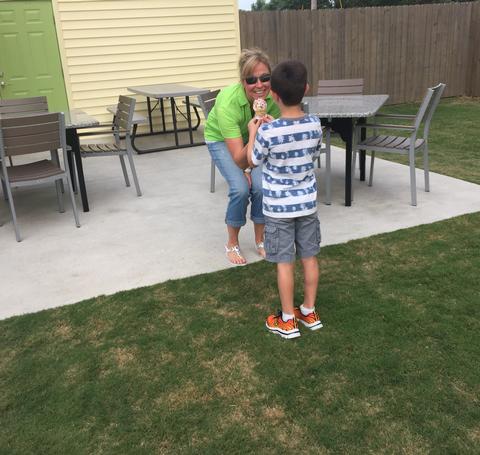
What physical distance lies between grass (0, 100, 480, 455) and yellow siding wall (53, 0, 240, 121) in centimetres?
586

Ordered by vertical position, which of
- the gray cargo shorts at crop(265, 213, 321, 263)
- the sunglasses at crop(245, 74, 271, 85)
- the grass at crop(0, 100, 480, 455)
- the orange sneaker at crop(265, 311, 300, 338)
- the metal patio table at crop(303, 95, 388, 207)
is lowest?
the grass at crop(0, 100, 480, 455)

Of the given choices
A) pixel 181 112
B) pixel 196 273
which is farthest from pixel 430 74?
pixel 196 273

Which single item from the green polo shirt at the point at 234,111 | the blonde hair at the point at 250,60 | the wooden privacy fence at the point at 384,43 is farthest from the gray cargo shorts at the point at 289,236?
the wooden privacy fence at the point at 384,43

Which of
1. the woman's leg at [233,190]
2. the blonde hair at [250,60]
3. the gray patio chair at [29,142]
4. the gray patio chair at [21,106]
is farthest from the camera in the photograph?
the gray patio chair at [21,106]

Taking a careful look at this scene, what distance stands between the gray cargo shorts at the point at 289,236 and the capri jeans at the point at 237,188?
84 cm

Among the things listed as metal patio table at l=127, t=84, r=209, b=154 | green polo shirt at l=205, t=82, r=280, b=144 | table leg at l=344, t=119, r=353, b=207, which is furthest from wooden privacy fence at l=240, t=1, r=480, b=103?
green polo shirt at l=205, t=82, r=280, b=144

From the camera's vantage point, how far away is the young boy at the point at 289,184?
2.25m

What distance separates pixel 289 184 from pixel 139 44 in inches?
263

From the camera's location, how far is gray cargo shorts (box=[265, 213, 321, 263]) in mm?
2426

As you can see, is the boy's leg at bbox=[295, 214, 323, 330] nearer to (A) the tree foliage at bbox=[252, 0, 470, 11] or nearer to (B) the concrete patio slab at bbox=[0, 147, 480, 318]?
(B) the concrete patio slab at bbox=[0, 147, 480, 318]

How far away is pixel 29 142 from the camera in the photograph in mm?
3963

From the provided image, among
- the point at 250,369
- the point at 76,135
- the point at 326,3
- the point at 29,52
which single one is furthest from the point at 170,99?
the point at 326,3

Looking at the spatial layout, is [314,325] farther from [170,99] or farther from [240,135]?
[170,99]

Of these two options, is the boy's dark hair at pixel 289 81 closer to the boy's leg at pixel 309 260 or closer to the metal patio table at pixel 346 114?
the boy's leg at pixel 309 260
